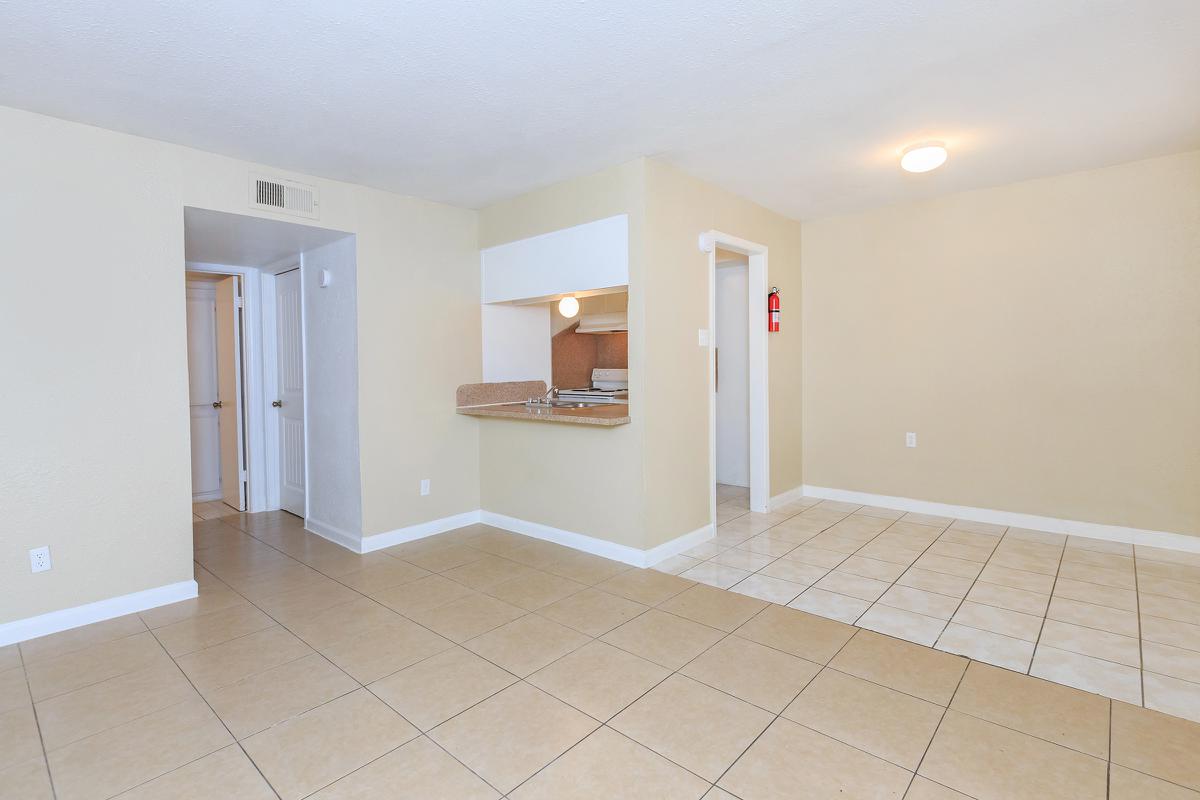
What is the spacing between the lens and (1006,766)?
5.77 feet

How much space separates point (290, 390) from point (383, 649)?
9.87 feet

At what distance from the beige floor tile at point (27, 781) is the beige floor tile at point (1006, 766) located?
2.62 m

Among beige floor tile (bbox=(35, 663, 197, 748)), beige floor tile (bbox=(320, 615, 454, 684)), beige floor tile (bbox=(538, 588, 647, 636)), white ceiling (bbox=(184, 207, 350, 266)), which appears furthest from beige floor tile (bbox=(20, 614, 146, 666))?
white ceiling (bbox=(184, 207, 350, 266))

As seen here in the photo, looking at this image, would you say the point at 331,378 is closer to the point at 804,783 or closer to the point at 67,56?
the point at 67,56

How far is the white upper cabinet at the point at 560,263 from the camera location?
357cm

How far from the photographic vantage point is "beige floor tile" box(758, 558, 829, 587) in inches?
129

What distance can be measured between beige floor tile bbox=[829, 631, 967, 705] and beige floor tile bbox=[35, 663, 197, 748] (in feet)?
8.55

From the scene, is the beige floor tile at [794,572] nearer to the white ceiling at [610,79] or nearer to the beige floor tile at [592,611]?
the beige floor tile at [592,611]

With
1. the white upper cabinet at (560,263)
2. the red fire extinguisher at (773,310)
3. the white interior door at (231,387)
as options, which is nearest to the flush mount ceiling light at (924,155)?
the red fire extinguisher at (773,310)

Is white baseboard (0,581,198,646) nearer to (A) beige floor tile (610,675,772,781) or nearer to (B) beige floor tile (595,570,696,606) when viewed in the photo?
Answer: (B) beige floor tile (595,570,696,606)

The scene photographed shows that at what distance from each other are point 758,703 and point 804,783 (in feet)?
1.32

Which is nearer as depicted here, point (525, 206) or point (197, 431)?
point (525, 206)

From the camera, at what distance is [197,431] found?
5.37 meters

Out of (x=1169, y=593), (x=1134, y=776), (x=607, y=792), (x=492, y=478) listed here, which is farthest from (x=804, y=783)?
(x=492, y=478)
